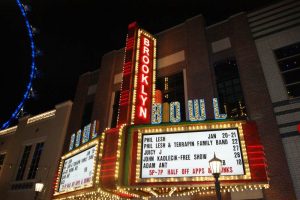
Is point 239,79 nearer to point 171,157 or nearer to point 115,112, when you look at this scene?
point 171,157

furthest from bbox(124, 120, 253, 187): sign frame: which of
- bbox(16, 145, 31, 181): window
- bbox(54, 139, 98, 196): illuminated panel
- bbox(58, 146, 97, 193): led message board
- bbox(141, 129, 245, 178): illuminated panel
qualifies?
bbox(16, 145, 31, 181): window

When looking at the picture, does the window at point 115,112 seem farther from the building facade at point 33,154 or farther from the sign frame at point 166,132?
the sign frame at point 166,132

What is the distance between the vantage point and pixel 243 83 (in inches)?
586

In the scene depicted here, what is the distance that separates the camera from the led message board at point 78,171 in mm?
12875

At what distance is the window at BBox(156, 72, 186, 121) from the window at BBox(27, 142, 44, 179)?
12216 millimetres

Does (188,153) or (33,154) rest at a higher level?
(33,154)

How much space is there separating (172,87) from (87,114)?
8051 mm

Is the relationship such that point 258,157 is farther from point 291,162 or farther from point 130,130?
point 130,130

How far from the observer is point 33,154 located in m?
23.2

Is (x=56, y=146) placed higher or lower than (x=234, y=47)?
lower

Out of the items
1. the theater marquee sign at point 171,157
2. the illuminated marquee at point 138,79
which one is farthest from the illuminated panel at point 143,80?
the theater marquee sign at point 171,157

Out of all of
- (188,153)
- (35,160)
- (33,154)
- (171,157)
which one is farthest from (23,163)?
(188,153)

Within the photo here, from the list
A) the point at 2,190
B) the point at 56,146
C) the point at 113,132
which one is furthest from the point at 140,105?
the point at 2,190

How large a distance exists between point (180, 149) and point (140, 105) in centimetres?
430
